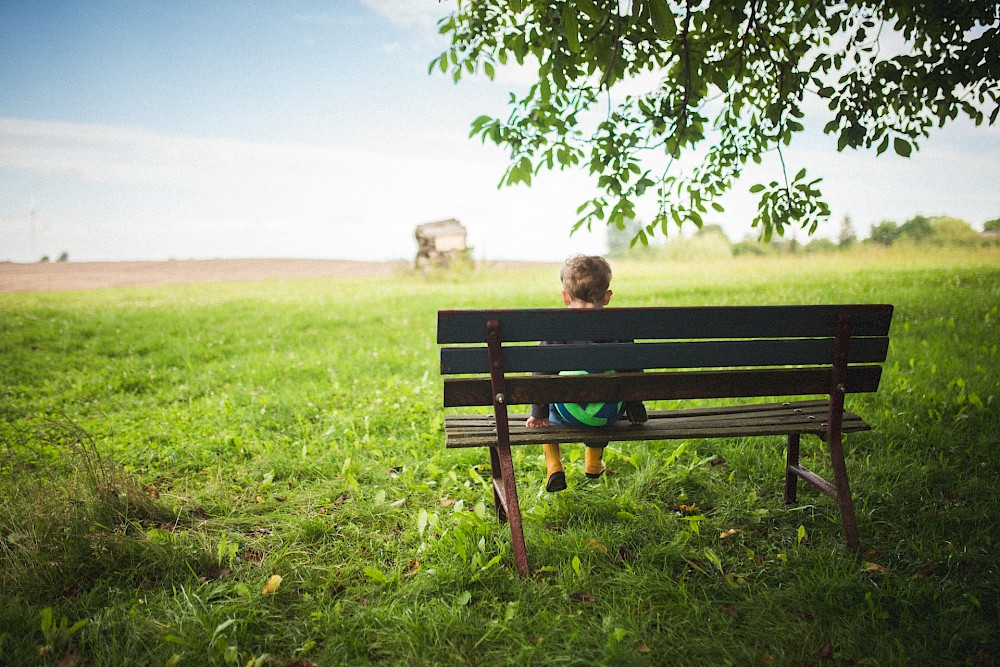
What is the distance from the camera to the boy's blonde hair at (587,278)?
3441 millimetres

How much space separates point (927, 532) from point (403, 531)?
2915 mm

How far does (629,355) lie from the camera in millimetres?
2900

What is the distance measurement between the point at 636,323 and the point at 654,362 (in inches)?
9.4

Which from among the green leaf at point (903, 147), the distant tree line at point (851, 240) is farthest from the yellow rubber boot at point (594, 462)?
the distant tree line at point (851, 240)

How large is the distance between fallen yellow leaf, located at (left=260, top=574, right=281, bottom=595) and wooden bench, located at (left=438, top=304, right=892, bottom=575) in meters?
1.07

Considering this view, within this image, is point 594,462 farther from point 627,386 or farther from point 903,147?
point 903,147

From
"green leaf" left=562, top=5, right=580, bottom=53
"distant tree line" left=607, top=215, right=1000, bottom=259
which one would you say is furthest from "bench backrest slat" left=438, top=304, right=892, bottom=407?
"distant tree line" left=607, top=215, right=1000, bottom=259

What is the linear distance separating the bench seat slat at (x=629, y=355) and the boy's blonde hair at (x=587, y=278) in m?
0.63

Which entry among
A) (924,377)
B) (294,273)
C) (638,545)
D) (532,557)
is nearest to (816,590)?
(638,545)

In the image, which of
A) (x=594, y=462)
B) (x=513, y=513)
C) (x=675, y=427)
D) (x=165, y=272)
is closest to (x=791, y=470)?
(x=675, y=427)

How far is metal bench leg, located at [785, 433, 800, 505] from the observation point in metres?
3.60

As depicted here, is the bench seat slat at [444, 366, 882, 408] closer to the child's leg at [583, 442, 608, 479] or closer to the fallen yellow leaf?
the child's leg at [583, 442, 608, 479]

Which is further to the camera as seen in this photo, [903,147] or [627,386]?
[903,147]

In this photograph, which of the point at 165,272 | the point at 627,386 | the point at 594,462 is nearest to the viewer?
the point at 627,386
